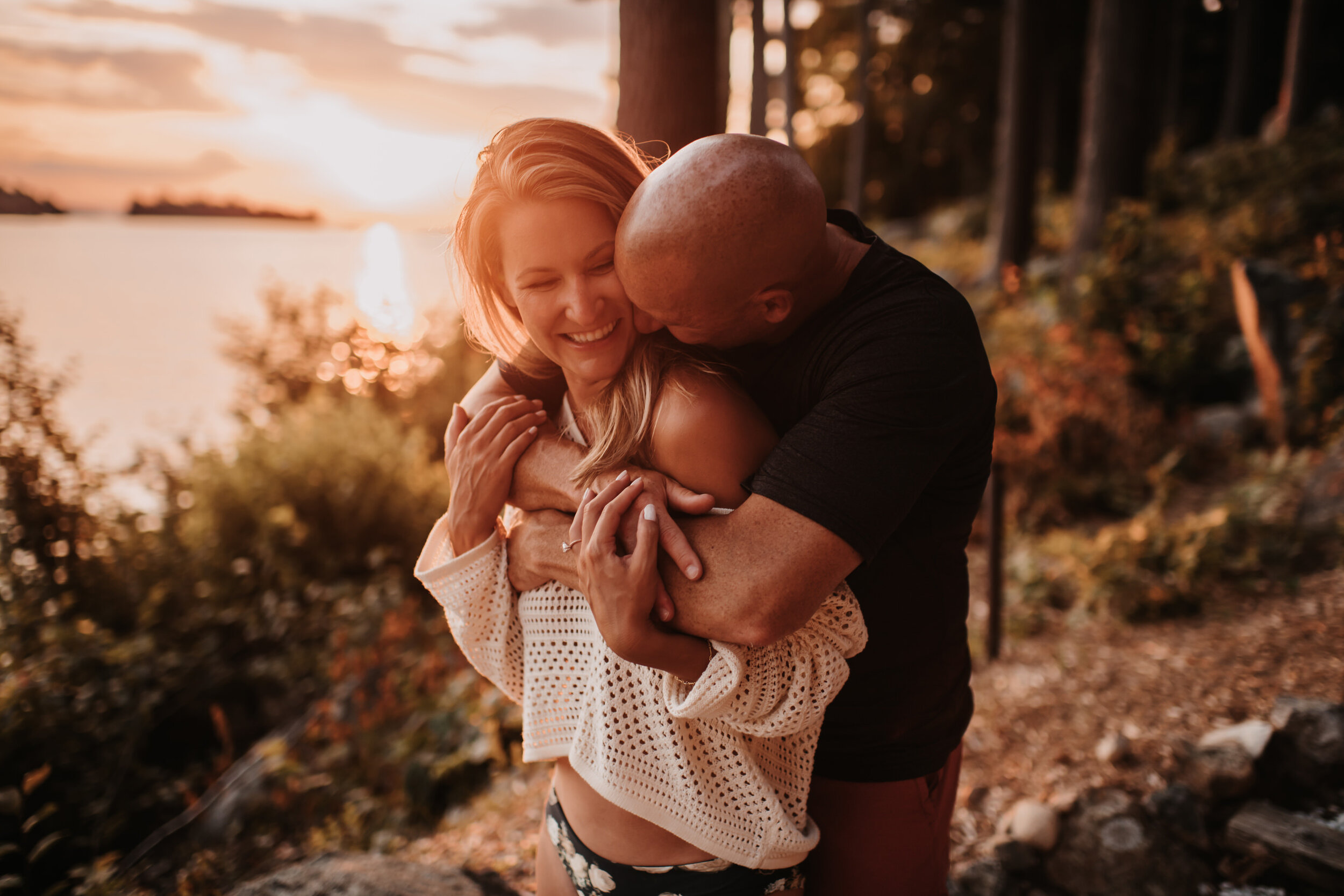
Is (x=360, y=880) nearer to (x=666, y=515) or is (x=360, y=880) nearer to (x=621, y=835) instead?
(x=621, y=835)

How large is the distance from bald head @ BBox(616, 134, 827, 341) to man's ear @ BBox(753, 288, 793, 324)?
11 mm

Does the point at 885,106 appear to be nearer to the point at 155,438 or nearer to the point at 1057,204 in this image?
the point at 1057,204

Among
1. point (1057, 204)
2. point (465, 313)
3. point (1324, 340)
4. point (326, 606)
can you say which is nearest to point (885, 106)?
point (1057, 204)

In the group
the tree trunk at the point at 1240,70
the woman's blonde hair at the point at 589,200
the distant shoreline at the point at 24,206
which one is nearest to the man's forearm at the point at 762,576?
the woman's blonde hair at the point at 589,200

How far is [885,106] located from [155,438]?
24486 mm

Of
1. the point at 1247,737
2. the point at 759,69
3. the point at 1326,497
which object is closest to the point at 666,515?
the point at 1247,737

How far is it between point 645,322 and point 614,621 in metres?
0.64

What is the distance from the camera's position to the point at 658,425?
4.91 feet

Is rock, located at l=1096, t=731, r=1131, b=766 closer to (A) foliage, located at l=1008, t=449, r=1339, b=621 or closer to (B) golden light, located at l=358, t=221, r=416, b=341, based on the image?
(A) foliage, located at l=1008, t=449, r=1339, b=621

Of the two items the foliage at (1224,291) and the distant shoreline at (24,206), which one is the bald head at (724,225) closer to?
the distant shoreline at (24,206)

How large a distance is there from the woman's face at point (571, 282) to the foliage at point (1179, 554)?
12.6 ft

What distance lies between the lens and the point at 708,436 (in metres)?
1.45

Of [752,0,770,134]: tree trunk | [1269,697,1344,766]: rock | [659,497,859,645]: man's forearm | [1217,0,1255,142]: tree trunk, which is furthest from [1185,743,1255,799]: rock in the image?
[1217,0,1255,142]: tree trunk

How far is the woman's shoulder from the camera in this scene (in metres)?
1.44
